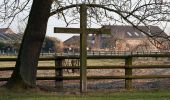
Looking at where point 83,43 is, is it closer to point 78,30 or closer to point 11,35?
point 78,30

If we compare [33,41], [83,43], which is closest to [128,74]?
[83,43]

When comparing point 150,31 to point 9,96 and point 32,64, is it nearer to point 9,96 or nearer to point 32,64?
point 32,64

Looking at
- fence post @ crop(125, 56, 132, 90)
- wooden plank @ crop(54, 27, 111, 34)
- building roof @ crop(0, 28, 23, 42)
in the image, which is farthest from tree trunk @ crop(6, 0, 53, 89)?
building roof @ crop(0, 28, 23, 42)

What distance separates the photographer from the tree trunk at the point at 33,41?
49.3ft

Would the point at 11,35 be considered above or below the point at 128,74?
above

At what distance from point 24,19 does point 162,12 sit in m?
5.30

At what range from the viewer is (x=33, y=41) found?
15164mm

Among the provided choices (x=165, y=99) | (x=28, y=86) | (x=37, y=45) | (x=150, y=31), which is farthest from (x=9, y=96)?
(x=150, y=31)

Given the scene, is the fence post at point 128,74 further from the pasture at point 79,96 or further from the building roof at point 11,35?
→ the building roof at point 11,35

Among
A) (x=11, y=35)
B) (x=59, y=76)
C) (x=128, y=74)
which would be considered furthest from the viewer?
(x=11, y=35)

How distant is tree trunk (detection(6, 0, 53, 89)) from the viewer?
15023 mm

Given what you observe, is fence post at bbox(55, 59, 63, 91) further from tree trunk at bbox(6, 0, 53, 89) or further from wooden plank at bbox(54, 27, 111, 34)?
wooden plank at bbox(54, 27, 111, 34)

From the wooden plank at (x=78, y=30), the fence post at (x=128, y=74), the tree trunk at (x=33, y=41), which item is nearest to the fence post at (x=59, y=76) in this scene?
the tree trunk at (x=33, y=41)

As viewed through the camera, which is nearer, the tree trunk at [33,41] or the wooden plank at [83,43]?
the wooden plank at [83,43]
